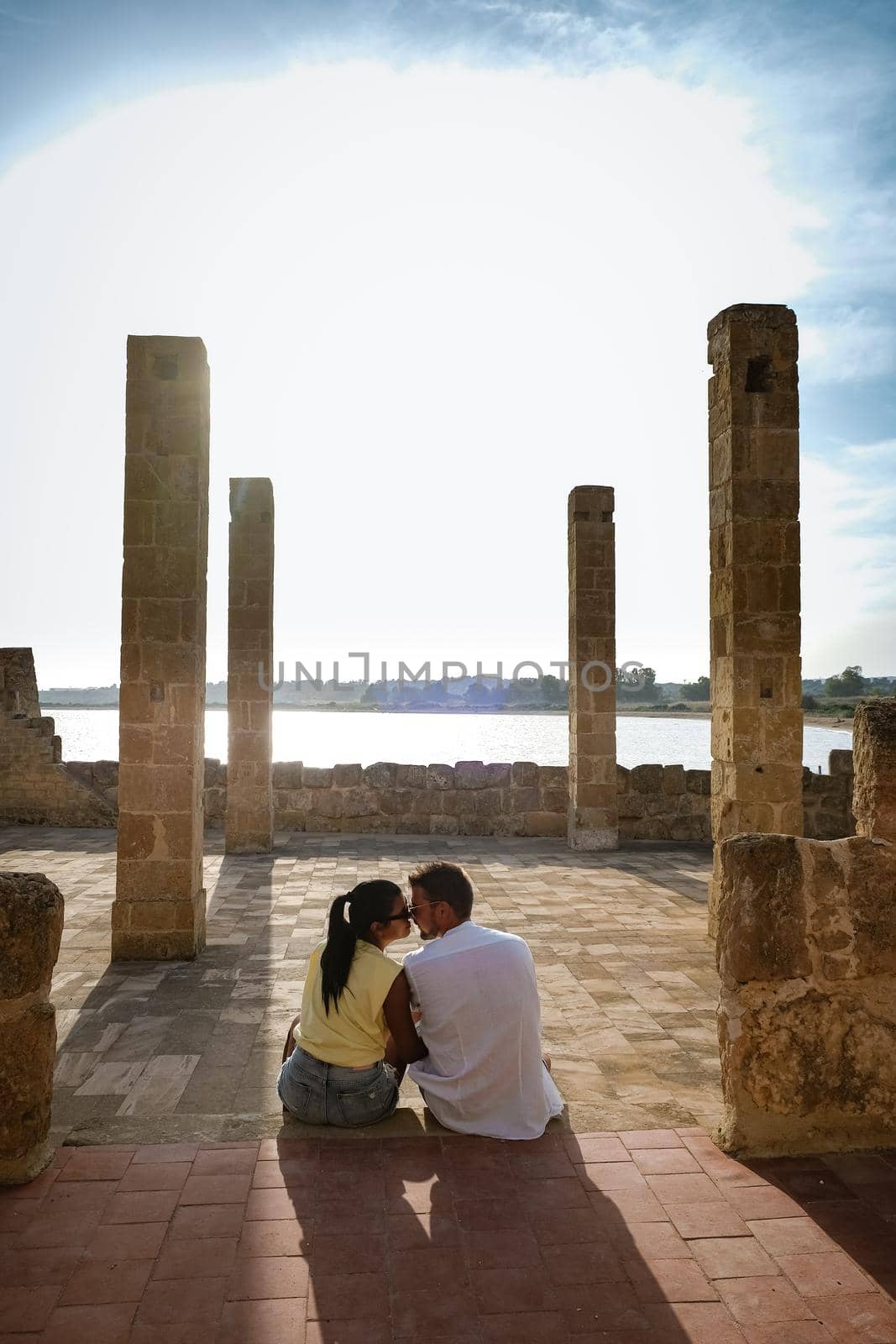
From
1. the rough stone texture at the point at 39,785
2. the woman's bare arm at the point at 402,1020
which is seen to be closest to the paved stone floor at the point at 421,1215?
the woman's bare arm at the point at 402,1020

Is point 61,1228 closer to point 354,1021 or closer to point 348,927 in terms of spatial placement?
point 354,1021

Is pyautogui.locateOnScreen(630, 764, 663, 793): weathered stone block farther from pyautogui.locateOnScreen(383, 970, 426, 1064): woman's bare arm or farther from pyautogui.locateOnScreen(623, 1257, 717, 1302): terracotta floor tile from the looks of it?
pyautogui.locateOnScreen(623, 1257, 717, 1302): terracotta floor tile

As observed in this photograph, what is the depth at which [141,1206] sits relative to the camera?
307 cm

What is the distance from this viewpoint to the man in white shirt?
11.7 ft

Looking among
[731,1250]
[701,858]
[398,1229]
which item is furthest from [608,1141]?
[701,858]

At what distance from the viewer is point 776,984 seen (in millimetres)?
3496

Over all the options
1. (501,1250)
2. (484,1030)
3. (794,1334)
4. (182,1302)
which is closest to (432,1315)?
(501,1250)

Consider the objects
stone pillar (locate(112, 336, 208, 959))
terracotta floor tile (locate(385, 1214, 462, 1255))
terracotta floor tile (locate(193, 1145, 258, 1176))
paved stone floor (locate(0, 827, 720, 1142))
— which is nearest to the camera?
terracotta floor tile (locate(385, 1214, 462, 1255))

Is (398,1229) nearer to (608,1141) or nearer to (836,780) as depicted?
(608,1141)

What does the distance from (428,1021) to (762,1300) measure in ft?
5.04

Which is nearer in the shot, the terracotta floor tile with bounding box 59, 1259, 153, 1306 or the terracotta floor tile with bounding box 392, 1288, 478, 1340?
the terracotta floor tile with bounding box 392, 1288, 478, 1340

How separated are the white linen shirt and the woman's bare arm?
0.05 meters

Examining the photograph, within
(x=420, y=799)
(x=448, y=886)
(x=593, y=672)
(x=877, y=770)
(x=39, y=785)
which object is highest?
(x=593, y=672)

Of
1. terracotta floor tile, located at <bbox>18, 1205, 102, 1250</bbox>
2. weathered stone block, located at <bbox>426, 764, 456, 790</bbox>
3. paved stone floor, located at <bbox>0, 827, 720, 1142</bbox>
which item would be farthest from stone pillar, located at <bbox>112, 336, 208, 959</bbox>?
weathered stone block, located at <bbox>426, 764, 456, 790</bbox>
